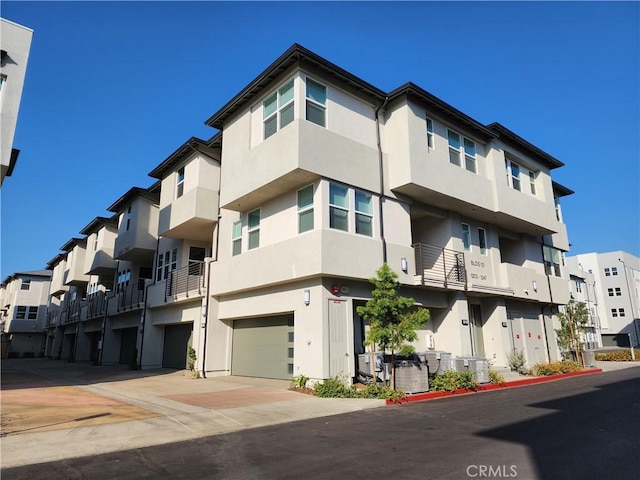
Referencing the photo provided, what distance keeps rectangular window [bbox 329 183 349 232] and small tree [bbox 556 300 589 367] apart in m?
14.8

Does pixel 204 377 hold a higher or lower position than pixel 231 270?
lower

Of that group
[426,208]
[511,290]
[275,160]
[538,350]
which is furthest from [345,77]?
[538,350]

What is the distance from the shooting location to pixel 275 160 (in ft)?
46.6

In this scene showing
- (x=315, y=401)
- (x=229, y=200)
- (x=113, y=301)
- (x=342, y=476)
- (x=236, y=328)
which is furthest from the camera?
(x=113, y=301)

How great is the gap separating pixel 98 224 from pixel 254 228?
21332 mm

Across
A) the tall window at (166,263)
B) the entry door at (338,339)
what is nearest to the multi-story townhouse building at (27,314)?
the tall window at (166,263)

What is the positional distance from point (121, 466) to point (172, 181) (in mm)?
18138

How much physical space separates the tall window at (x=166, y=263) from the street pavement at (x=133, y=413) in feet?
26.7

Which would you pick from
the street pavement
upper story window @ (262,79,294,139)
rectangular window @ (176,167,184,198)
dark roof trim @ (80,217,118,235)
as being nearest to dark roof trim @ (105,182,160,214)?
rectangular window @ (176,167,184,198)

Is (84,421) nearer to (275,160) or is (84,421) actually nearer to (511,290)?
(275,160)

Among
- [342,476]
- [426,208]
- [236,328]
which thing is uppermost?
[426,208]

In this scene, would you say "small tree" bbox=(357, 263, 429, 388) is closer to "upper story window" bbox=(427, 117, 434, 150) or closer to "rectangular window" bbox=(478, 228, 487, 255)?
"upper story window" bbox=(427, 117, 434, 150)

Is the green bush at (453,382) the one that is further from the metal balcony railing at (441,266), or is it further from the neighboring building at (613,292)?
the neighboring building at (613,292)

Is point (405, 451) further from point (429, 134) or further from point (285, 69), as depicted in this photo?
point (429, 134)
